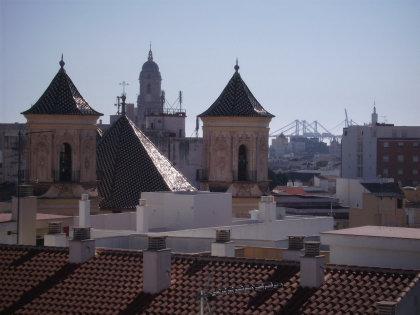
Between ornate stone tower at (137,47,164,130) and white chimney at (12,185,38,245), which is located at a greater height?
ornate stone tower at (137,47,164,130)

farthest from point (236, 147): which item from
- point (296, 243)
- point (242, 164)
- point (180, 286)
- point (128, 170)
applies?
point (180, 286)

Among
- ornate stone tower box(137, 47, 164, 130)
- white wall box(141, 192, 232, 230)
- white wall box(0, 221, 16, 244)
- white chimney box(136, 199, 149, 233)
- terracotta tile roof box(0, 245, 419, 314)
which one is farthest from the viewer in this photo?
ornate stone tower box(137, 47, 164, 130)

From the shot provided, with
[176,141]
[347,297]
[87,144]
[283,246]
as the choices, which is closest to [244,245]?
[283,246]

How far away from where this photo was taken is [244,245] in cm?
2916

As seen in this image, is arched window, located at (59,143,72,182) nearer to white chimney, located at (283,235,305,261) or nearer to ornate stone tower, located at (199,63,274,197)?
ornate stone tower, located at (199,63,274,197)

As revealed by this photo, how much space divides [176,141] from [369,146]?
84.9ft

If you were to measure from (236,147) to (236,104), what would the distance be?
173cm

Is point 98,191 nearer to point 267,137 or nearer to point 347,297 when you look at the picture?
point 267,137

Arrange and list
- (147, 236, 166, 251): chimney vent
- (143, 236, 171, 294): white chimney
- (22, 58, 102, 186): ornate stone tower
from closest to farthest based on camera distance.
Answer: (143, 236, 171, 294): white chimney < (147, 236, 166, 251): chimney vent < (22, 58, 102, 186): ornate stone tower

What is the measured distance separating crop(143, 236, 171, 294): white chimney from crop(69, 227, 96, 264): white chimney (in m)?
2.44

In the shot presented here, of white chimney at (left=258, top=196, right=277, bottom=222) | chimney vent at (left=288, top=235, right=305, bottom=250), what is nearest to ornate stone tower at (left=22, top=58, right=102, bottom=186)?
white chimney at (left=258, top=196, right=277, bottom=222)

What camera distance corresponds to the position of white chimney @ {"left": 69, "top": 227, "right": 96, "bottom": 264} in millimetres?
23516

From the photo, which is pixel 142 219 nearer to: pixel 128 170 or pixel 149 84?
pixel 128 170

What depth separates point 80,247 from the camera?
23.5 metres
